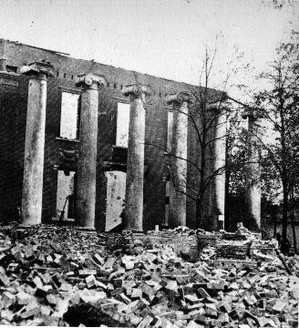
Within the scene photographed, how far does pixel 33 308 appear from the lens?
7.55 m

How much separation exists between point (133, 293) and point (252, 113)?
15.4 metres

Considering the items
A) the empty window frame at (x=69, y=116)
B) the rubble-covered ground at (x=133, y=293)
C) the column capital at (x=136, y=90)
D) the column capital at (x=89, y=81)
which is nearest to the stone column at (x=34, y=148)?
the column capital at (x=89, y=81)

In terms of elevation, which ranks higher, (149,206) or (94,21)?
(94,21)

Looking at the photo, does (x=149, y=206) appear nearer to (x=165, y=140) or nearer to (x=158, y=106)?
(x=165, y=140)

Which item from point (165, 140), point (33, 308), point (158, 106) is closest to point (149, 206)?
point (165, 140)

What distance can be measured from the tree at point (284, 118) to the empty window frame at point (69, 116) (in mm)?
9468

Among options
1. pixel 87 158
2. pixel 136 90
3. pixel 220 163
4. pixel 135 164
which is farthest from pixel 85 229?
pixel 220 163

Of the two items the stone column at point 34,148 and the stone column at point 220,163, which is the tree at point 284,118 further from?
the stone column at point 34,148

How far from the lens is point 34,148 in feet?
58.0

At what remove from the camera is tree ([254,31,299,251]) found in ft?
60.1

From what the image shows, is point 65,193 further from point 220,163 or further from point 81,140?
point 220,163

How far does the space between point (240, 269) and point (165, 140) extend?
54.8 feet

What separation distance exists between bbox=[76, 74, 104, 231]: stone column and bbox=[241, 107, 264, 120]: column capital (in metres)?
7.18

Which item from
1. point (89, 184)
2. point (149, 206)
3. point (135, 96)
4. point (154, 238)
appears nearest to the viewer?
point (154, 238)
